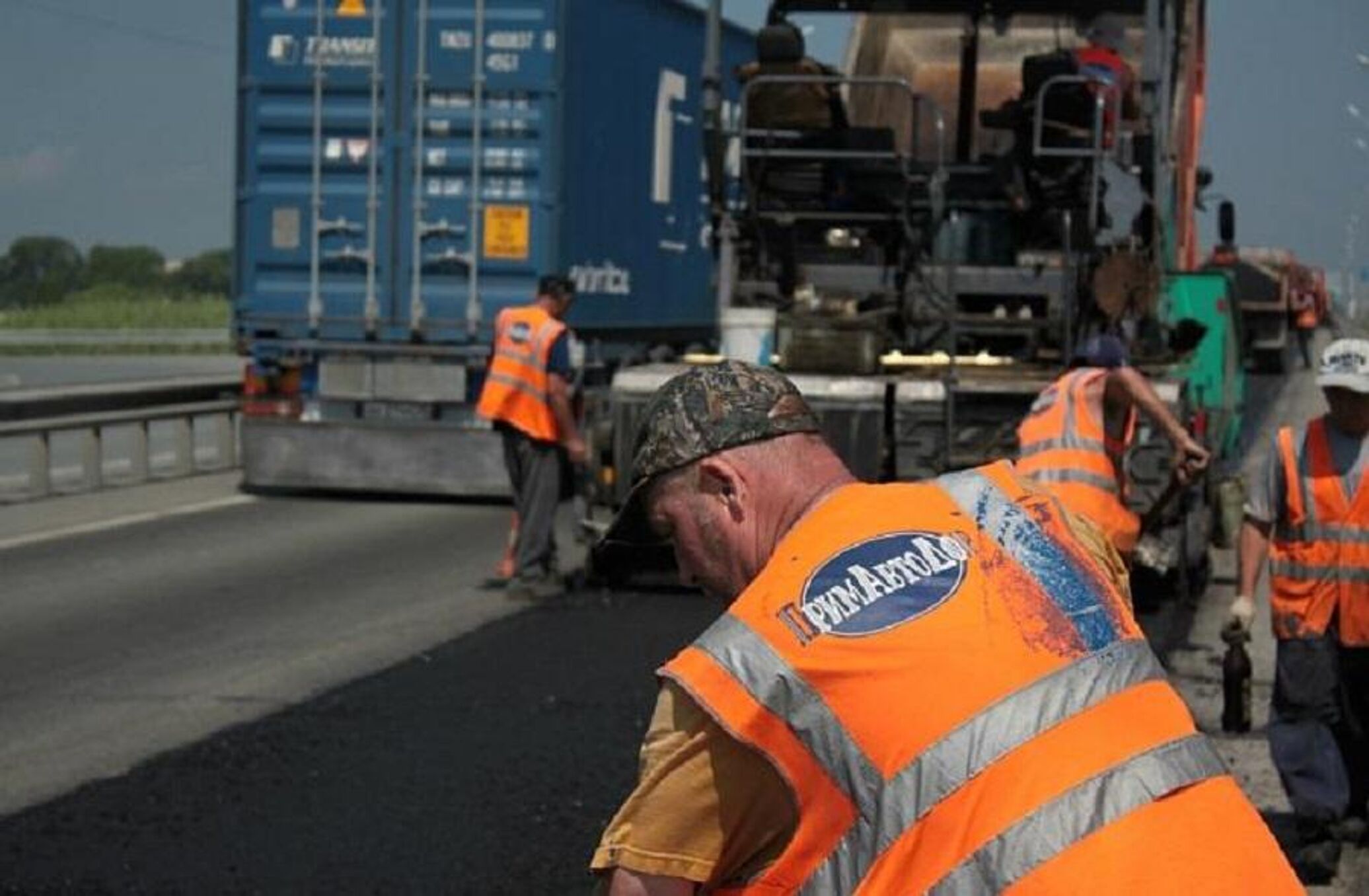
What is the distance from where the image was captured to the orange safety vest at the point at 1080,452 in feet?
29.4

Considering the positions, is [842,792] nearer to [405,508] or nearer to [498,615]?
[498,615]

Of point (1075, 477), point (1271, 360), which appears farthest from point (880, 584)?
point (1271, 360)

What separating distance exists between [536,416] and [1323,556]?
6.17 meters

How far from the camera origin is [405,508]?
17.6m

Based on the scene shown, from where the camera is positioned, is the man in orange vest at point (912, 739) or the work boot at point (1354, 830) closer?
the man in orange vest at point (912, 739)

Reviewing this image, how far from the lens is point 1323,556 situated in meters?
7.42

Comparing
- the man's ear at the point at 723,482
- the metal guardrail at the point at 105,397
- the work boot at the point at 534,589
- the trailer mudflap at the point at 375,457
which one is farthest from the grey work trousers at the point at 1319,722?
the metal guardrail at the point at 105,397

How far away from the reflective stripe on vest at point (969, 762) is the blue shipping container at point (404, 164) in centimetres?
1507

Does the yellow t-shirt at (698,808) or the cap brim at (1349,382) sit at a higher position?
the cap brim at (1349,382)

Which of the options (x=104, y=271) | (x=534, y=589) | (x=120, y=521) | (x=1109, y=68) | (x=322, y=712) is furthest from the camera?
(x=104, y=271)

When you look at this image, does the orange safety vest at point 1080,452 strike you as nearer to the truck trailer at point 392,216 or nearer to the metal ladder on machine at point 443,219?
the truck trailer at point 392,216

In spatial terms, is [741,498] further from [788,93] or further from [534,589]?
[788,93]

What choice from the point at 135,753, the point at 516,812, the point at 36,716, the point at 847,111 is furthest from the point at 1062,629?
the point at 847,111

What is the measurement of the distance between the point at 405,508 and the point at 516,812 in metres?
9.93
